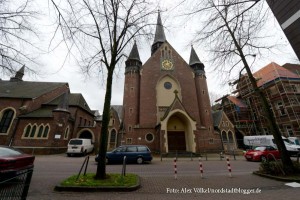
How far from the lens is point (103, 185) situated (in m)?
6.29

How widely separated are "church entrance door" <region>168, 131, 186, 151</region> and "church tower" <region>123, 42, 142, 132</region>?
233 inches

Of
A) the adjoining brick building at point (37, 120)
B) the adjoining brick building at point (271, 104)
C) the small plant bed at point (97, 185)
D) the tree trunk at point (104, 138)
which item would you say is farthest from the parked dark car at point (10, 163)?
the adjoining brick building at point (271, 104)

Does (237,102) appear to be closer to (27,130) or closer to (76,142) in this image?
(76,142)

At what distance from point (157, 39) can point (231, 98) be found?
23220 millimetres

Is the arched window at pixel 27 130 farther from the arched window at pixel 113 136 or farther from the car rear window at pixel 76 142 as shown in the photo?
the arched window at pixel 113 136

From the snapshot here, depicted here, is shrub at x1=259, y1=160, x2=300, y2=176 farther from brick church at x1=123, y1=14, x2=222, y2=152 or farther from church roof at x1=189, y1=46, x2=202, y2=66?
church roof at x1=189, y1=46, x2=202, y2=66

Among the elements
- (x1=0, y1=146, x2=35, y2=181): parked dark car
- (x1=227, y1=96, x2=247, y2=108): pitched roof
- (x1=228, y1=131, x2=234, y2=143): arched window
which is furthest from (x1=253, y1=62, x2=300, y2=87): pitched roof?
(x1=0, y1=146, x2=35, y2=181): parked dark car

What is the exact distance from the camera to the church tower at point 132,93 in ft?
82.2

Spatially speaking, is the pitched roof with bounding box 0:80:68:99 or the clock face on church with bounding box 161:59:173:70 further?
the clock face on church with bounding box 161:59:173:70

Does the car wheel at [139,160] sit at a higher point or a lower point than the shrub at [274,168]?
higher

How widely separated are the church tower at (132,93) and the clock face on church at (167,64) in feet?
14.9

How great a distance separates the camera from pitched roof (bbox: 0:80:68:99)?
25.8m

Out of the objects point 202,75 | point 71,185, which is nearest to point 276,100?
point 202,75

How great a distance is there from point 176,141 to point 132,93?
418 inches
